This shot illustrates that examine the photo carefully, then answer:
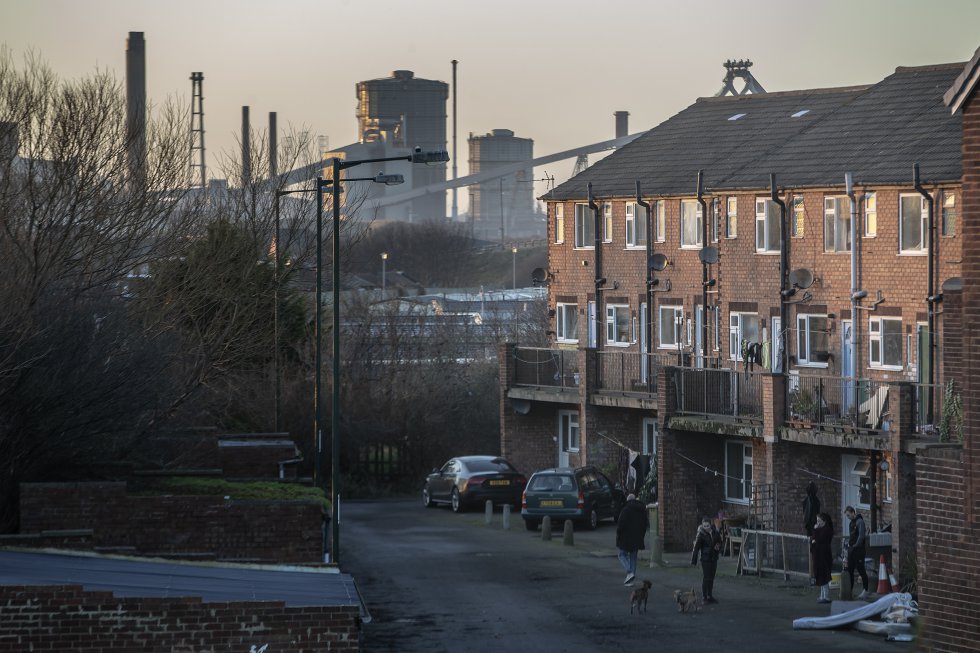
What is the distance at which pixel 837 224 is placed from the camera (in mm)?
33969

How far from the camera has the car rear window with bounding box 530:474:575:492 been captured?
3447 cm

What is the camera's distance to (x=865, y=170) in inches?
1318

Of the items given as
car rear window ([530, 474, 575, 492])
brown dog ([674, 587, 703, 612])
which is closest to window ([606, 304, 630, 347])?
car rear window ([530, 474, 575, 492])

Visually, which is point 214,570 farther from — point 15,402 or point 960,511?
point 960,511

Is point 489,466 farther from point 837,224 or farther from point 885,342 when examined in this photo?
point 885,342

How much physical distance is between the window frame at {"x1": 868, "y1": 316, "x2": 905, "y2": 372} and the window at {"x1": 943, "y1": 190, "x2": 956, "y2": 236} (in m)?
2.29

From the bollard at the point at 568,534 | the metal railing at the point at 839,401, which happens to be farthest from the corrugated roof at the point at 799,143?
the bollard at the point at 568,534

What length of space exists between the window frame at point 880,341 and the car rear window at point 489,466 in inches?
425

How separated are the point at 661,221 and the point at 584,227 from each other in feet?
11.7

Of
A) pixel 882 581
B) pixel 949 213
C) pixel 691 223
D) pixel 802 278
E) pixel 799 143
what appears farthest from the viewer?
pixel 691 223

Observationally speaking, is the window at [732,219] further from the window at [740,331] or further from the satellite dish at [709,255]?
the window at [740,331]

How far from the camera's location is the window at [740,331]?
36375 millimetres

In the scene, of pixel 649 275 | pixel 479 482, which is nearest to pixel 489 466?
pixel 479 482

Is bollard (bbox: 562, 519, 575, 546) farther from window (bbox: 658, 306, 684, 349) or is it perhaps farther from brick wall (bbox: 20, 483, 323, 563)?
brick wall (bbox: 20, 483, 323, 563)
